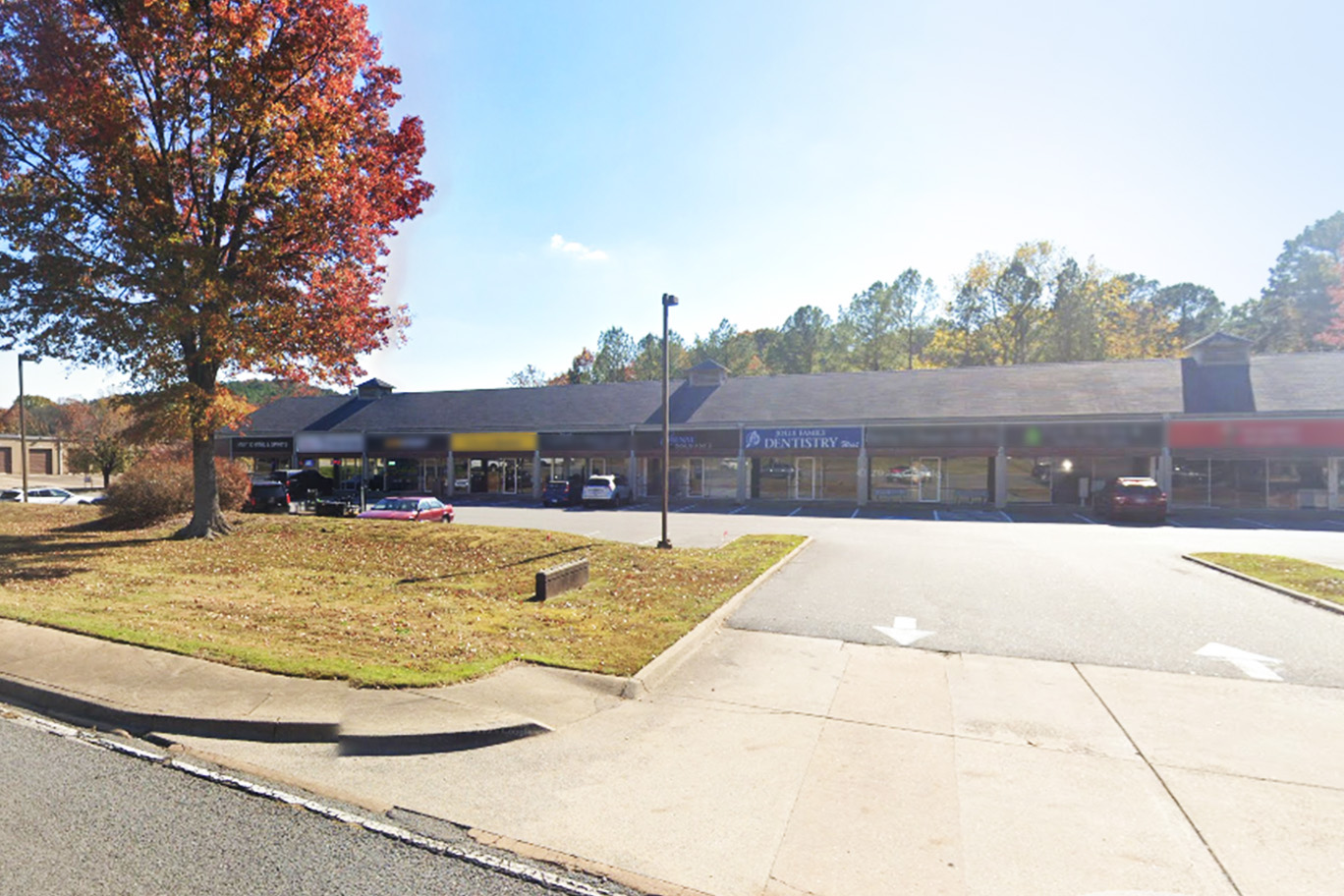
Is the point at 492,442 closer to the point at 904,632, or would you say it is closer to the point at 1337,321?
the point at 904,632

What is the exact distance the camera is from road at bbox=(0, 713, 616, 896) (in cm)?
345

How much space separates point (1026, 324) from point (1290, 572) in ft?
156

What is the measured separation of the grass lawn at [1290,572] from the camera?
11.1m

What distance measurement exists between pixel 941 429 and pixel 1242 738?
27647mm

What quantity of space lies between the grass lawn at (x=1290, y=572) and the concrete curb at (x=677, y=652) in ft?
31.4

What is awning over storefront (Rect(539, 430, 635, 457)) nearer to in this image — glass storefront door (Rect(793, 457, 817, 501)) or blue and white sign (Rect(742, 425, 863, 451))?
blue and white sign (Rect(742, 425, 863, 451))

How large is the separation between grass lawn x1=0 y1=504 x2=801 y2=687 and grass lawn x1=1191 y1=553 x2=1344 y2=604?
9379 mm

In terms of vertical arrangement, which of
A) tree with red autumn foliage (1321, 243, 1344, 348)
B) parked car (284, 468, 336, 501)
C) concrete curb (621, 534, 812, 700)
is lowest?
concrete curb (621, 534, 812, 700)

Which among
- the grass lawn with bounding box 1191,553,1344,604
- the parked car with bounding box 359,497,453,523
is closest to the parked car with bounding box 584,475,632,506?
the parked car with bounding box 359,497,453,523

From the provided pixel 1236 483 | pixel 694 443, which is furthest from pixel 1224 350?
pixel 694 443

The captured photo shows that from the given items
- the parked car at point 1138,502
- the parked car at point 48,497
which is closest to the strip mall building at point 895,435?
the parked car at point 1138,502

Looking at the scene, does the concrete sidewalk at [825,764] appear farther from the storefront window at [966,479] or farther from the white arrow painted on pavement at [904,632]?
the storefront window at [966,479]

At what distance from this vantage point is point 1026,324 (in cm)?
5506

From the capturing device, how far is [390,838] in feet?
13.0
